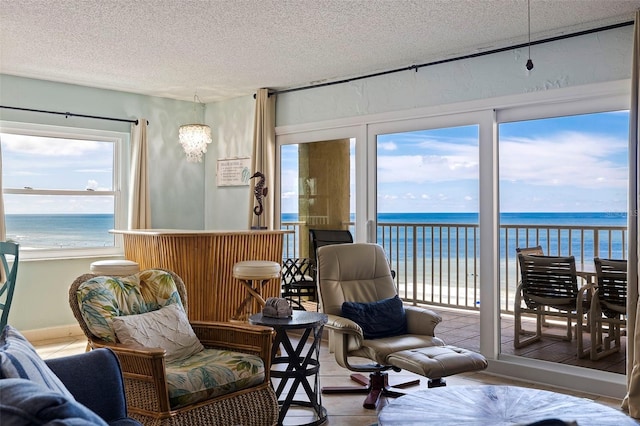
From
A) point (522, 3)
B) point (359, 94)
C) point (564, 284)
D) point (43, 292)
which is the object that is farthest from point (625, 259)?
point (43, 292)

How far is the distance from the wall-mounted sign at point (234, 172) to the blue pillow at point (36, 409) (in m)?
5.26

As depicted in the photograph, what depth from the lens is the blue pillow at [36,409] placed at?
1057 mm

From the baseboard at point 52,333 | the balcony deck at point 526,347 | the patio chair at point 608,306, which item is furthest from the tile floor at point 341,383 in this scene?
the patio chair at point 608,306

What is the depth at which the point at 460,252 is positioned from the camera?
5.02 m

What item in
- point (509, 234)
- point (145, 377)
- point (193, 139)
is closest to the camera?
point (145, 377)

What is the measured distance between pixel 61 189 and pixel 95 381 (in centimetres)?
422

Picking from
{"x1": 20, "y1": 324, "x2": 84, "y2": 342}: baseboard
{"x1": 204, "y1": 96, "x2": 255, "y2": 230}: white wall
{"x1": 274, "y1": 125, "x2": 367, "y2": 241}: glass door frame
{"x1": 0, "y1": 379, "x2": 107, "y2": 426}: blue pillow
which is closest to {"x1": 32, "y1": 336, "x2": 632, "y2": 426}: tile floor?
{"x1": 20, "y1": 324, "x2": 84, "y2": 342}: baseboard

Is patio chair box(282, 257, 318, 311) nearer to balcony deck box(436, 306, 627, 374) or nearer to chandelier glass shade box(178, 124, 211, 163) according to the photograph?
balcony deck box(436, 306, 627, 374)

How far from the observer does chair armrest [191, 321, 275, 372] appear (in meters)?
3.04

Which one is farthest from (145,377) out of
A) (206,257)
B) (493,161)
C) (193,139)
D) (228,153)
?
(228,153)

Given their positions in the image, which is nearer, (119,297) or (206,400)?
(206,400)

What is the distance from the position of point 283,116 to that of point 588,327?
11.6ft

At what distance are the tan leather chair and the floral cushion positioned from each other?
101cm

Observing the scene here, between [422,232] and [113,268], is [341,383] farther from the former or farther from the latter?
[113,268]
